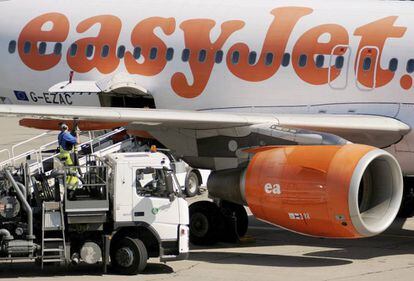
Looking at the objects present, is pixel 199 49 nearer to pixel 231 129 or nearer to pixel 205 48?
pixel 205 48

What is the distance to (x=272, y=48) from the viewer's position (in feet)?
81.5

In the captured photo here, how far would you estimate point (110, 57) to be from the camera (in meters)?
26.8

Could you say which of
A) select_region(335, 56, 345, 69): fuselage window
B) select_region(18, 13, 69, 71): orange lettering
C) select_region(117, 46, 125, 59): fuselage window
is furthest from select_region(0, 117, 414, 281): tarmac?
select_region(18, 13, 69, 71): orange lettering

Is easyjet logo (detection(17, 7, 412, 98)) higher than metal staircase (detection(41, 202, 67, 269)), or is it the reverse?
easyjet logo (detection(17, 7, 412, 98))

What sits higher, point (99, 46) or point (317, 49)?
point (99, 46)

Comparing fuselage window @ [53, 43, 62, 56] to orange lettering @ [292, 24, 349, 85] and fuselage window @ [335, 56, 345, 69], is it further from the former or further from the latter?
fuselage window @ [335, 56, 345, 69]

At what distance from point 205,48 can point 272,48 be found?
1.78 metres

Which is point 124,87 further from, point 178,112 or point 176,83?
point 178,112

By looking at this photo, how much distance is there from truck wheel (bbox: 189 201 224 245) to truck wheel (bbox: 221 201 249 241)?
19 centimetres

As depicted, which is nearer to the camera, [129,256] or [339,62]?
[129,256]

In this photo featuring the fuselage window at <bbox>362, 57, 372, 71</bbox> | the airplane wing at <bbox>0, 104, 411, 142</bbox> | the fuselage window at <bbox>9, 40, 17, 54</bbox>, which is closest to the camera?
the airplane wing at <bbox>0, 104, 411, 142</bbox>

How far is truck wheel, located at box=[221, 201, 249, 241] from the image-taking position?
80.5 ft

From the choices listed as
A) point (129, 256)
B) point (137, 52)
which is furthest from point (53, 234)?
point (137, 52)

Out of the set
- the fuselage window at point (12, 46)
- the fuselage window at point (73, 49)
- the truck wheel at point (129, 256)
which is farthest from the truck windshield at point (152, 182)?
the fuselage window at point (12, 46)
